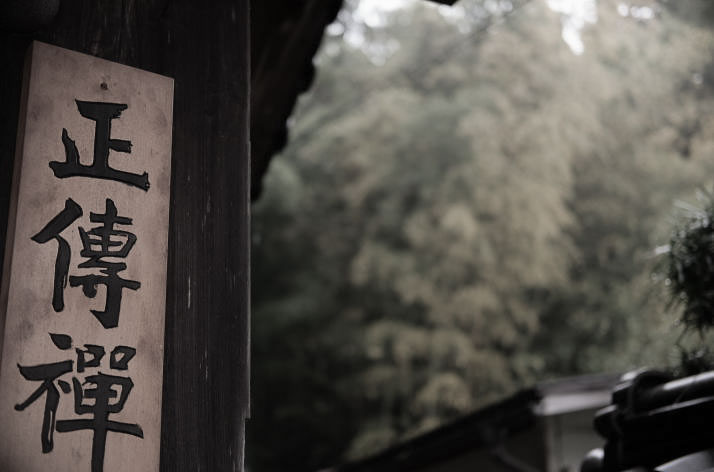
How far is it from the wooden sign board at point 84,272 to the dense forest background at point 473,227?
9248 mm

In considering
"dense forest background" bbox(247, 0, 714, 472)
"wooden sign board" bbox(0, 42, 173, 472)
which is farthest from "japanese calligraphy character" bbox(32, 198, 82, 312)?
"dense forest background" bbox(247, 0, 714, 472)

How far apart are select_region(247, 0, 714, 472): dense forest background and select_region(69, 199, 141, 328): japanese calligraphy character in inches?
365

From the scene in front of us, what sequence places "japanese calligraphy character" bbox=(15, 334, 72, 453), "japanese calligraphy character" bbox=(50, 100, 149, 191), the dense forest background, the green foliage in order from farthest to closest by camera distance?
the dense forest background, the green foliage, "japanese calligraphy character" bbox=(50, 100, 149, 191), "japanese calligraphy character" bbox=(15, 334, 72, 453)

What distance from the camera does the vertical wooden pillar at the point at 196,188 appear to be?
133cm

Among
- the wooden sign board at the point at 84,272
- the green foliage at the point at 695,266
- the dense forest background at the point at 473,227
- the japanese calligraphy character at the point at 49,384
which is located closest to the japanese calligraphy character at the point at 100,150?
the wooden sign board at the point at 84,272

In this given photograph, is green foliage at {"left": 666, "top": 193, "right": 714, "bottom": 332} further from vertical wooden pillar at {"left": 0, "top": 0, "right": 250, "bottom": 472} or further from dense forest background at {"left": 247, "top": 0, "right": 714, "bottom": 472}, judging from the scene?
dense forest background at {"left": 247, "top": 0, "right": 714, "bottom": 472}

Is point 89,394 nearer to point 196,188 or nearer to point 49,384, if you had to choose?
point 49,384

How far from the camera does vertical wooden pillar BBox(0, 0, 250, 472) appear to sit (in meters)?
1.33

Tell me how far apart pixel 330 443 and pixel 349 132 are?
16.5 ft

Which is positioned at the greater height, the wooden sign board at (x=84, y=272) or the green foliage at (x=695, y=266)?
the green foliage at (x=695, y=266)

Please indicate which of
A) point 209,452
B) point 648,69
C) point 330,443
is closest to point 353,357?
point 330,443

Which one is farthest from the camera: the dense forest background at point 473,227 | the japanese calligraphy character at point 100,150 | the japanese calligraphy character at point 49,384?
the dense forest background at point 473,227

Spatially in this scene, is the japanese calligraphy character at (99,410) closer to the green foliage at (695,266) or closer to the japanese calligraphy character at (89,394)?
the japanese calligraphy character at (89,394)

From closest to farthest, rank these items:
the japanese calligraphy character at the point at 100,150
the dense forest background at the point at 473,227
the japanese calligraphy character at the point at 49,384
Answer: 1. the japanese calligraphy character at the point at 49,384
2. the japanese calligraphy character at the point at 100,150
3. the dense forest background at the point at 473,227
